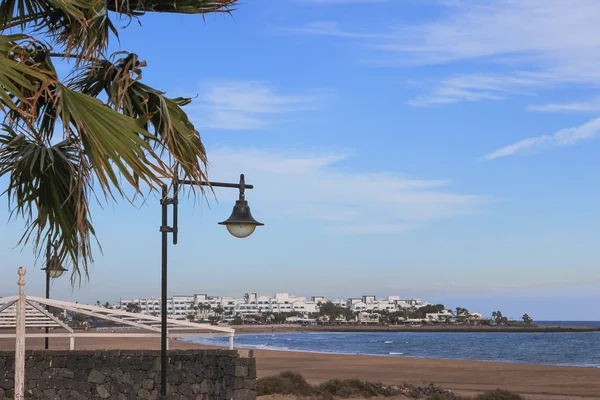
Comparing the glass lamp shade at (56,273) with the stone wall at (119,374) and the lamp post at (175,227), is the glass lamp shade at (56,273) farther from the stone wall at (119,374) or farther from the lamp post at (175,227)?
the stone wall at (119,374)

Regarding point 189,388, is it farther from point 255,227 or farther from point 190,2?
point 190,2

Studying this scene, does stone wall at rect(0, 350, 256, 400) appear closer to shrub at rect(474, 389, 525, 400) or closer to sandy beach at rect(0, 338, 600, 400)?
shrub at rect(474, 389, 525, 400)

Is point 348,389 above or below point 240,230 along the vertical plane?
below

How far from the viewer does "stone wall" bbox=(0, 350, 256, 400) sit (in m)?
12.8

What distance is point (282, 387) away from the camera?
20.6 meters

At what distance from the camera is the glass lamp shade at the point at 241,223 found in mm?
10234

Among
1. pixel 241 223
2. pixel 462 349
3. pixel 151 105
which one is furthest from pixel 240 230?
pixel 462 349

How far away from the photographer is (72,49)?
22.0 ft

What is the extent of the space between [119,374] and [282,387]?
27.5ft

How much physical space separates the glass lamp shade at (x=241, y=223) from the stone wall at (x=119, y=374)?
313 centimetres

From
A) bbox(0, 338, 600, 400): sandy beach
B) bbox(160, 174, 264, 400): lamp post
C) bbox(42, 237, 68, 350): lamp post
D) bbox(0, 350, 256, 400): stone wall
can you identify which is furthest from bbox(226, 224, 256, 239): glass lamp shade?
bbox(0, 338, 600, 400): sandy beach

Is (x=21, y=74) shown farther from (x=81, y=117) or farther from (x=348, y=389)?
(x=348, y=389)

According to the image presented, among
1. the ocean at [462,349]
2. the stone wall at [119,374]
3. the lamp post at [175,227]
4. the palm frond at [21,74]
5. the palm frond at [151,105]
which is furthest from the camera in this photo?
the ocean at [462,349]

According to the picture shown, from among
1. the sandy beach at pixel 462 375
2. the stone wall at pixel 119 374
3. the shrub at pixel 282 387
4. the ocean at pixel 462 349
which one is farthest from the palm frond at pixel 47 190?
the ocean at pixel 462 349
